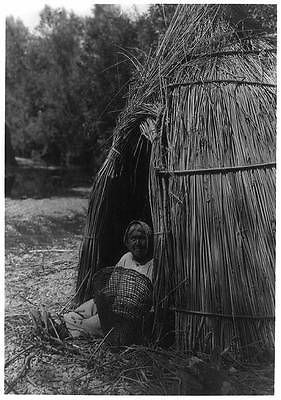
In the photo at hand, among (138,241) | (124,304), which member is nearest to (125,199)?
(138,241)

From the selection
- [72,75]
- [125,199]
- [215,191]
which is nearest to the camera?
[215,191]

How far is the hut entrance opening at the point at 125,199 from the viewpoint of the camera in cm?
450

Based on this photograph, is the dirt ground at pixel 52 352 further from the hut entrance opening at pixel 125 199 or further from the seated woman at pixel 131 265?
the hut entrance opening at pixel 125 199

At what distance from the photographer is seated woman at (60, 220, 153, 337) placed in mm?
3920

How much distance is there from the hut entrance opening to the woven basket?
0.73m

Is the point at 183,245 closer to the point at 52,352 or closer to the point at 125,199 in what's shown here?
the point at 52,352

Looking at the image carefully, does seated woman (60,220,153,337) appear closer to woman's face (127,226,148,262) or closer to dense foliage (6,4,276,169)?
woman's face (127,226,148,262)

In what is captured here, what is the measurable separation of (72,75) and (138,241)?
8.21 meters

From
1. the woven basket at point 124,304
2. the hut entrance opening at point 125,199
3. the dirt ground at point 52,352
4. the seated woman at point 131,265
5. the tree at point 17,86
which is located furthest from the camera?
the tree at point 17,86

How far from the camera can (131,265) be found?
407 cm

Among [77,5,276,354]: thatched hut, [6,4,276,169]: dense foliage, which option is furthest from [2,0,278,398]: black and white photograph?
[6,4,276,169]: dense foliage

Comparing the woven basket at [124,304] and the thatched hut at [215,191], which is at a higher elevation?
the thatched hut at [215,191]

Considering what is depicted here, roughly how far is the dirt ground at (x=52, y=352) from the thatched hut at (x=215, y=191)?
29cm

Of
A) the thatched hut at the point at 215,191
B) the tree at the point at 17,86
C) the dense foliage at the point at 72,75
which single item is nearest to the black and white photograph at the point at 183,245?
the thatched hut at the point at 215,191
